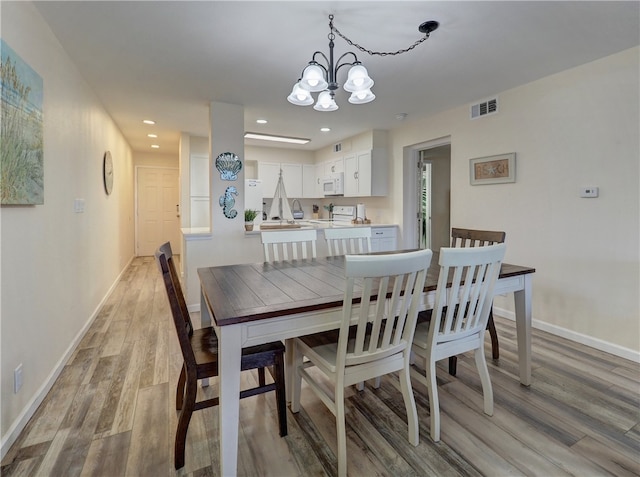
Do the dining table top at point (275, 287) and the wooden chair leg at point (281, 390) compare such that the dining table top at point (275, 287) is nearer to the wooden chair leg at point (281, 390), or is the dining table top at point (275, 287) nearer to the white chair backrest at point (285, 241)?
the white chair backrest at point (285, 241)

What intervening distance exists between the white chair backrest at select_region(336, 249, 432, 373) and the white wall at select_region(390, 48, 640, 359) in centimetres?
222

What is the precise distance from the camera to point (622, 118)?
253cm

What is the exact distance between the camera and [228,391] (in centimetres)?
132

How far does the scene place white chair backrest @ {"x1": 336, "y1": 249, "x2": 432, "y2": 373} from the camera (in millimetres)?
1305

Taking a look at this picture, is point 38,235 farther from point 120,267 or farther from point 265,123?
point 120,267

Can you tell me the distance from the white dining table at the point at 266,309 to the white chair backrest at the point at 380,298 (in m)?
0.16

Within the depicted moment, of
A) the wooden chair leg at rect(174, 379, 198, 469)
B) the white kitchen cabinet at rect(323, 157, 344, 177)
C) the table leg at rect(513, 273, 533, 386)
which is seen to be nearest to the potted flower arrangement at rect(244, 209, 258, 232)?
the white kitchen cabinet at rect(323, 157, 344, 177)

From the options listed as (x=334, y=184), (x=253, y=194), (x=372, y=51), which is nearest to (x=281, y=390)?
(x=372, y=51)

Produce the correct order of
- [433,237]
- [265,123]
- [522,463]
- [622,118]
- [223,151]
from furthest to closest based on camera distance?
[433,237] < [265,123] < [223,151] < [622,118] < [522,463]

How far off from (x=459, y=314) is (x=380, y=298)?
0.62 m

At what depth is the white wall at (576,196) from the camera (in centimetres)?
254

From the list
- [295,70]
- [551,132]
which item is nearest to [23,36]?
[295,70]

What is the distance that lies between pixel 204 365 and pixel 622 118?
3.46m

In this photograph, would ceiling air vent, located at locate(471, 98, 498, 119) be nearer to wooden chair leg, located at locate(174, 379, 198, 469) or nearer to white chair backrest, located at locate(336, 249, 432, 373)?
white chair backrest, located at locate(336, 249, 432, 373)
